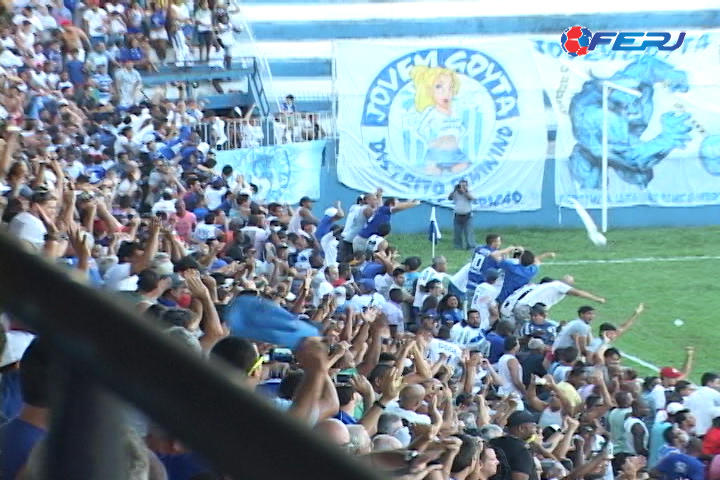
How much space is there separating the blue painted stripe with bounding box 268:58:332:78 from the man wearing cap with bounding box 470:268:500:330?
53.9 feet

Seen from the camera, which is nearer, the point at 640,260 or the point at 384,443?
the point at 384,443

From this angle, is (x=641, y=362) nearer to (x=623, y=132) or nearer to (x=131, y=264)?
(x=131, y=264)

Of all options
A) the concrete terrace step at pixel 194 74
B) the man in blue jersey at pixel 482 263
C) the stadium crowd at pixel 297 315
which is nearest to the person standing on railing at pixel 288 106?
the concrete terrace step at pixel 194 74

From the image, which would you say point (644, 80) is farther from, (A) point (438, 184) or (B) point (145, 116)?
(B) point (145, 116)

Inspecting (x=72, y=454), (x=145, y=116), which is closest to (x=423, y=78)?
(x=145, y=116)

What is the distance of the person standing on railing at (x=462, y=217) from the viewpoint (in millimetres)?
22562

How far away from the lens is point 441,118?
2481cm

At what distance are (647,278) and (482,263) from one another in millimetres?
6204

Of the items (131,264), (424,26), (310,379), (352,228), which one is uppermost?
(424,26)

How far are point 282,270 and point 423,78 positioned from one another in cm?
1222

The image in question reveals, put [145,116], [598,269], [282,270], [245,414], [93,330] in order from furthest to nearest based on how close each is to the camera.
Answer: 1. [598,269]
2. [145,116]
3. [282,270]
4. [93,330]
5. [245,414]

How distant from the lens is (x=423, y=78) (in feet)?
82.2

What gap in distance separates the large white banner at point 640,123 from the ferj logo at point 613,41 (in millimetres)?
337

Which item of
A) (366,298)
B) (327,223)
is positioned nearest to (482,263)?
(366,298)
